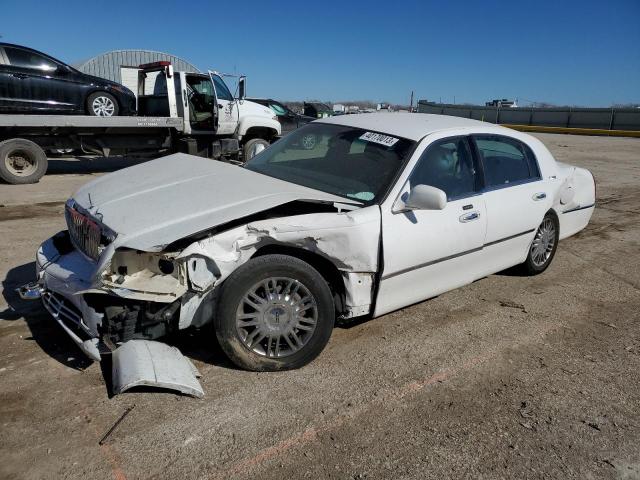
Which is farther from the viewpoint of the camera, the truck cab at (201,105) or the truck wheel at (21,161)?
the truck cab at (201,105)

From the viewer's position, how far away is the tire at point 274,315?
3.04 m

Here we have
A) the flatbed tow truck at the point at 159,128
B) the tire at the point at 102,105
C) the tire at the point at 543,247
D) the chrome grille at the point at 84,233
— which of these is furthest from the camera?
the tire at the point at 102,105

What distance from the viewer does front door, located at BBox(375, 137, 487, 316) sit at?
11.6 feet

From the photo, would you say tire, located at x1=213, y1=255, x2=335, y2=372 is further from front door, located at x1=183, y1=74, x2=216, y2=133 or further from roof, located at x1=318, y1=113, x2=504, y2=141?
front door, located at x1=183, y1=74, x2=216, y2=133

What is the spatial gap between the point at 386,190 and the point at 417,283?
0.71 meters

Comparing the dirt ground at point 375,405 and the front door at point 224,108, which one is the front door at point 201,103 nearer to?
the front door at point 224,108

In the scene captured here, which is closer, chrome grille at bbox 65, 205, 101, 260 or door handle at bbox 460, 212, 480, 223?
chrome grille at bbox 65, 205, 101, 260

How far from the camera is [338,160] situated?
4.15 metres

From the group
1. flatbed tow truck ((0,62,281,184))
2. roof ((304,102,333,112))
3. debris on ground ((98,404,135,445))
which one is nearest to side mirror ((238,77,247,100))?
flatbed tow truck ((0,62,281,184))

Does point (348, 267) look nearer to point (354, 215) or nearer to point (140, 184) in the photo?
point (354, 215)

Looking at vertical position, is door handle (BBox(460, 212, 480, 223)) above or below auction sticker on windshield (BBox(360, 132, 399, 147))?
below

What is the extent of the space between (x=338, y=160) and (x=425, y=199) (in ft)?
3.15

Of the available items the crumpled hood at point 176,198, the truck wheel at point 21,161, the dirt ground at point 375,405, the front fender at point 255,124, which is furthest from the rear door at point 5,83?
the crumpled hood at point 176,198

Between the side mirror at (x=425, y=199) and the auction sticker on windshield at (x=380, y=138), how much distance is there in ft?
1.98
